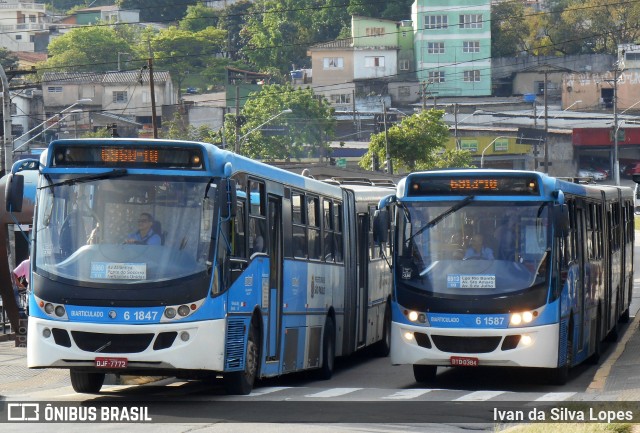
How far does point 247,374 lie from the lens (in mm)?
15625

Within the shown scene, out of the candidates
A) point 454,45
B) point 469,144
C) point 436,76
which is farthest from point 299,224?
point 454,45

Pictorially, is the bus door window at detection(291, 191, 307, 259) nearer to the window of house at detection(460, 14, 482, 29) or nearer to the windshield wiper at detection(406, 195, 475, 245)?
the windshield wiper at detection(406, 195, 475, 245)

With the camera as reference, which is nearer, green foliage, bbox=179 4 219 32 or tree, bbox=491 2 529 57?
tree, bbox=491 2 529 57

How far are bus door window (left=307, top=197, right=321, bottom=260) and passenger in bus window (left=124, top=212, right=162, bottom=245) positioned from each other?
4.51m

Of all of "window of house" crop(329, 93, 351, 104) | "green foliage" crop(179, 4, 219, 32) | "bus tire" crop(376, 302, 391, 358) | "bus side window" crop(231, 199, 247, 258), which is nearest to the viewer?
"bus side window" crop(231, 199, 247, 258)

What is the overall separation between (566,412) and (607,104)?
355ft

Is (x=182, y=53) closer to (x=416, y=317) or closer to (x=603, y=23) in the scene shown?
(x=603, y=23)

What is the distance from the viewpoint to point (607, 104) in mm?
118938

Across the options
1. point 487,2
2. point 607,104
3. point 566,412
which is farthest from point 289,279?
point 487,2

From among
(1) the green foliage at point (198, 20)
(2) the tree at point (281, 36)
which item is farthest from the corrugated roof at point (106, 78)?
(1) the green foliage at point (198, 20)

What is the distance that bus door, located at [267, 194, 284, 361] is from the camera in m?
16.7

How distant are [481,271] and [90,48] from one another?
120 meters

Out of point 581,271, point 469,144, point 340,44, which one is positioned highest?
point 340,44

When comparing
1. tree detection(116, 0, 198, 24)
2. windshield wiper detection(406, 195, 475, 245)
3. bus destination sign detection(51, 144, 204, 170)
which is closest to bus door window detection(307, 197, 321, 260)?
windshield wiper detection(406, 195, 475, 245)
